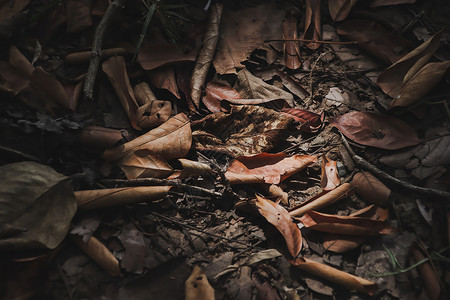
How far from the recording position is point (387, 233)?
1534 mm

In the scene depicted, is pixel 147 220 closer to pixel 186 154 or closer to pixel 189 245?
pixel 189 245

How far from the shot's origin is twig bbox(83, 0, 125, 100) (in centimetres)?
171

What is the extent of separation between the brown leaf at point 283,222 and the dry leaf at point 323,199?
0.08 m

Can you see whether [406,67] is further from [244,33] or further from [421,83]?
[244,33]

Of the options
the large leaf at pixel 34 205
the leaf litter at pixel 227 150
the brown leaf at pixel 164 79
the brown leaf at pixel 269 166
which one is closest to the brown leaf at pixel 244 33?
the leaf litter at pixel 227 150

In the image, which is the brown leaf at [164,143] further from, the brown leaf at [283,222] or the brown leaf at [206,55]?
the brown leaf at [283,222]

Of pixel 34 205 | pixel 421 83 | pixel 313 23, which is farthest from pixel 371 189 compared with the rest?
pixel 34 205

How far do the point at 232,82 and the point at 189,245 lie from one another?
44.2 inches

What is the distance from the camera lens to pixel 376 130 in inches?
73.9

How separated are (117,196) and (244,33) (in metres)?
1.45

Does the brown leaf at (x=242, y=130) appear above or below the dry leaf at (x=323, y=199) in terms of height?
above

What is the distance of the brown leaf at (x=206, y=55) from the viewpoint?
79.3 inches

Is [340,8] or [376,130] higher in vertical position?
[340,8]

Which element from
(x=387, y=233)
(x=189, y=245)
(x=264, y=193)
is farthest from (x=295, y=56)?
(x=189, y=245)
